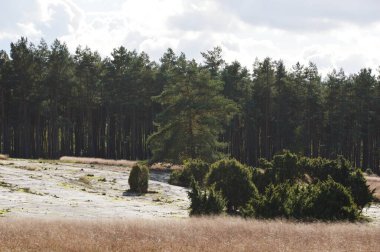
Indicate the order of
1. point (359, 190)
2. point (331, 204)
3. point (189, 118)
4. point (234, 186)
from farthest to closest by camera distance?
point (189, 118) < point (359, 190) < point (234, 186) < point (331, 204)

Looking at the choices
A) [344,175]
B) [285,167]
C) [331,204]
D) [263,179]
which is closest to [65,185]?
[263,179]

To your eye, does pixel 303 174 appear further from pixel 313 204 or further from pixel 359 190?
pixel 313 204

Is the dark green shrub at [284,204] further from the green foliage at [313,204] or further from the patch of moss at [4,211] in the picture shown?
the patch of moss at [4,211]

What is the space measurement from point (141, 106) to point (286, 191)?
6075 cm

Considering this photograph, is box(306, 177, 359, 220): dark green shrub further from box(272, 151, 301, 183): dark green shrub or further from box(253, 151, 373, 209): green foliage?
box(272, 151, 301, 183): dark green shrub

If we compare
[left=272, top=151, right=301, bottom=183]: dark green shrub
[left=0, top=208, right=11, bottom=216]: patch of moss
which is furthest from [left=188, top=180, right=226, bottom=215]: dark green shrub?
[left=0, top=208, right=11, bottom=216]: patch of moss

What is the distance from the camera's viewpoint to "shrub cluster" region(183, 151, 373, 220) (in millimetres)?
20969

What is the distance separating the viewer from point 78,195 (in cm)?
2862

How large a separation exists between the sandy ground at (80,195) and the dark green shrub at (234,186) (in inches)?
91.7

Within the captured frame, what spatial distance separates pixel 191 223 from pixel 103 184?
1810cm

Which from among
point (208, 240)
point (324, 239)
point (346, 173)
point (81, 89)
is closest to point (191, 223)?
point (208, 240)

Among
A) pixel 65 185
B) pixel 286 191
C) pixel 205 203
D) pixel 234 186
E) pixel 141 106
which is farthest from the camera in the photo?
pixel 141 106

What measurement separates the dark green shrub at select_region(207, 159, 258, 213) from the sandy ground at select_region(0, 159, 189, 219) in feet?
7.77

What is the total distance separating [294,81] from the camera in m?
83.3
